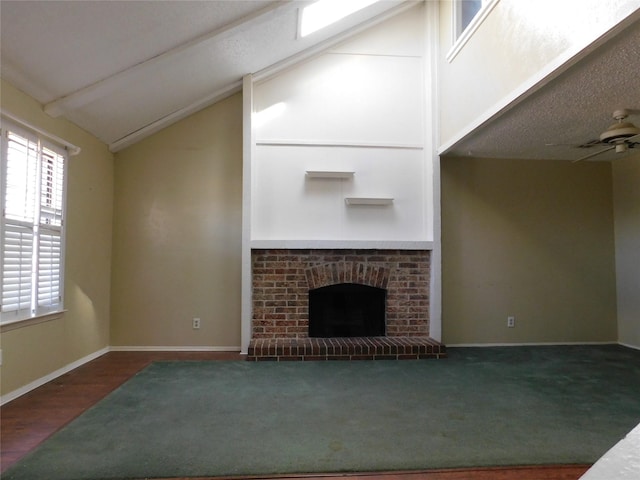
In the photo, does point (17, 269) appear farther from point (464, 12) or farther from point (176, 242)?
point (464, 12)

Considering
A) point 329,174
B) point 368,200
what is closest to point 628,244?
point 368,200

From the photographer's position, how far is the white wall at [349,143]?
4.55 m

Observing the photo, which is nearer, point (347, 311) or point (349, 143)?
point (349, 143)

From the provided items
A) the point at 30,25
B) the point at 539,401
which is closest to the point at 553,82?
the point at 539,401

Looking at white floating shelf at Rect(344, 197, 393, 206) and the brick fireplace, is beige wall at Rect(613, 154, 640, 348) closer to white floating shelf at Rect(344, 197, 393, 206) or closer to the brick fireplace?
the brick fireplace

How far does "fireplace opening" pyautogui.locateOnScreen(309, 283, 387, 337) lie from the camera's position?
4688 millimetres

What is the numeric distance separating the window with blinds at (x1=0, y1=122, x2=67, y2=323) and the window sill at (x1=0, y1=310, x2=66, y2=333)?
0.11 feet

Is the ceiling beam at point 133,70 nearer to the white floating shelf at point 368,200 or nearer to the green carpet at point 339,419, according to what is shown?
the white floating shelf at point 368,200

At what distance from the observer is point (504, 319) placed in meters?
4.82

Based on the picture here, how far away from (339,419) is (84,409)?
179 cm

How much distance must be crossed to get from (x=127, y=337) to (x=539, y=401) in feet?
13.7

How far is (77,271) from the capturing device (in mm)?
3787

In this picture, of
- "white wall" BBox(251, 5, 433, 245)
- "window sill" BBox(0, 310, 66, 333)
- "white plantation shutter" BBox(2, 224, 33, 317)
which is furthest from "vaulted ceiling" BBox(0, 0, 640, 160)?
"window sill" BBox(0, 310, 66, 333)

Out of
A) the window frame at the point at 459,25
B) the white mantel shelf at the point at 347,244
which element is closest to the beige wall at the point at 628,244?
the white mantel shelf at the point at 347,244
